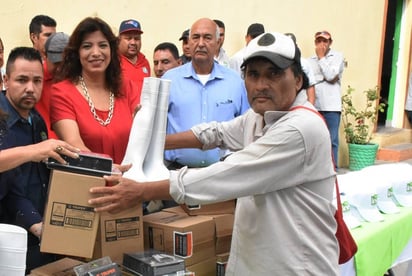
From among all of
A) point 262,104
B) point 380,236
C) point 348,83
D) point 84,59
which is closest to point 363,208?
point 380,236

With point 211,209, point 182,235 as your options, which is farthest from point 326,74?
point 182,235

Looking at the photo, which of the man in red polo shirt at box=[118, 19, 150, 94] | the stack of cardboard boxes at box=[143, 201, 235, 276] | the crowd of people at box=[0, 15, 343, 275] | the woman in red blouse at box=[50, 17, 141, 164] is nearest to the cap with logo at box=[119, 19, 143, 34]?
the man in red polo shirt at box=[118, 19, 150, 94]

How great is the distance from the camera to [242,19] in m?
5.86

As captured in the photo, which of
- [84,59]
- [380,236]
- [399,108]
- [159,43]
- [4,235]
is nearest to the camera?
[4,235]

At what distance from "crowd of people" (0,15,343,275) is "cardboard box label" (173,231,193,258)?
200mm

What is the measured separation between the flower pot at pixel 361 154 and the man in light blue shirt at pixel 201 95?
4.52 m

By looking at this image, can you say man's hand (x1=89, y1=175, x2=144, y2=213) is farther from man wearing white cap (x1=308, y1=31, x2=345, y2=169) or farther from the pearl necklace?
man wearing white cap (x1=308, y1=31, x2=345, y2=169)

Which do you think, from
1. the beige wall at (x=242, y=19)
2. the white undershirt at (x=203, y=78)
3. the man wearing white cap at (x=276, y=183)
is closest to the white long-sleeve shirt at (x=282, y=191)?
the man wearing white cap at (x=276, y=183)

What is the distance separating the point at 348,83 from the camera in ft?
25.2

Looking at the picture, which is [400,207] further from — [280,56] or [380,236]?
[280,56]

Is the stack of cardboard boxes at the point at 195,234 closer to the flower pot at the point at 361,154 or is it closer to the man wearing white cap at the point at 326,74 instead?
the man wearing white cap at the point at 326,74

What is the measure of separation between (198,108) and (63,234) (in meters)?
1.54

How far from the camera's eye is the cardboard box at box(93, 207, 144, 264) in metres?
1.77

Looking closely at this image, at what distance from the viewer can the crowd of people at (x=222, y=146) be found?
1570 millimetres
